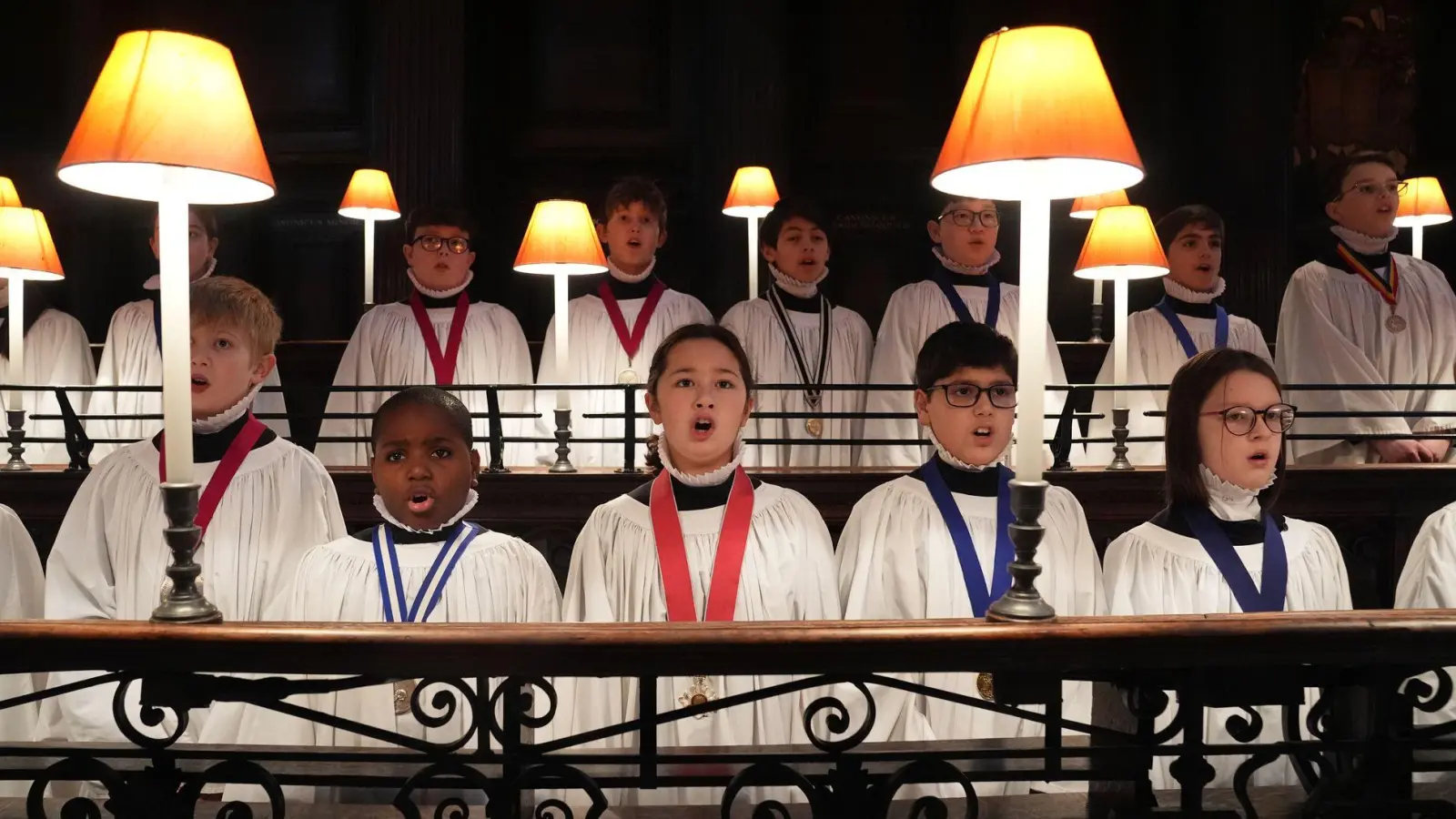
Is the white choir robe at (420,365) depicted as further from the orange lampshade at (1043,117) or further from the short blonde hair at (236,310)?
the orange lampshade at (1043,117)

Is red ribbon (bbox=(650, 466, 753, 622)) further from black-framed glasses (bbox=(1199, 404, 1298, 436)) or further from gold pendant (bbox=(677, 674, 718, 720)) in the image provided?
black-framed glasses (bbox=(1199, 404, 1298, 436))

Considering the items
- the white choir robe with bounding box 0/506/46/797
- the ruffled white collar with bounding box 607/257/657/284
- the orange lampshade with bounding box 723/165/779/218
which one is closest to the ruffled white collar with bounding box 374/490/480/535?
the white choir robe with bounding box 0/506/46/797

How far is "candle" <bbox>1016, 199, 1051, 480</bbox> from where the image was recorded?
202cm

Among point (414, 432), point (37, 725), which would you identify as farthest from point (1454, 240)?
point (37, 725)

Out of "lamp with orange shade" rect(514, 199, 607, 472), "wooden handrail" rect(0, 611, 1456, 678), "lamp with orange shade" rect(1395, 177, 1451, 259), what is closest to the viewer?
"wooden handrail" rect(0, 611, 1456, 678)

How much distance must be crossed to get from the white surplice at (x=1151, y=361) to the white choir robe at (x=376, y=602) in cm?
390

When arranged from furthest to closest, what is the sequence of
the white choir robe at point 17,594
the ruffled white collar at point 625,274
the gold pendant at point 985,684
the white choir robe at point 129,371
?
the white choir robe at point 129,371, the ruffled white collar at point 625,274, the white choir robe at point 17,594, the gold pendant at point 985,684

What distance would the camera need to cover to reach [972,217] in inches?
220

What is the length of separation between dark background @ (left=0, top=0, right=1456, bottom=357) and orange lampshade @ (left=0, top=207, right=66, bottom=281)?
3704mm

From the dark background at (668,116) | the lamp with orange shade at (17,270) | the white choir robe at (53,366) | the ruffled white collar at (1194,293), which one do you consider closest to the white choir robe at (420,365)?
the lamp with orange shade at (17,270)

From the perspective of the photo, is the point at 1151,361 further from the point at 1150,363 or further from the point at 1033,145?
the point at 1033,145

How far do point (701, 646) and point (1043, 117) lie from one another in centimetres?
114

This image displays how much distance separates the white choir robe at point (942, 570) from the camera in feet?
10.1

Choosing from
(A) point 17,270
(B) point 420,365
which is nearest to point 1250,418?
(B) point 420,365
